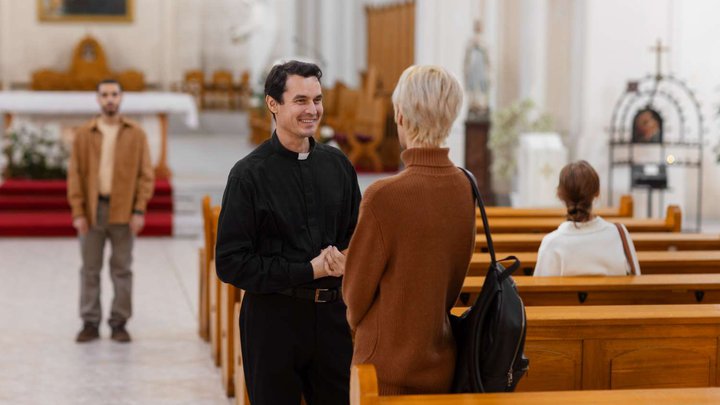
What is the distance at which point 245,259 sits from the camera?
10.8 ft

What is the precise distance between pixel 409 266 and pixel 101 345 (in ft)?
14.3

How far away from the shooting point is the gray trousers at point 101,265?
6.66m

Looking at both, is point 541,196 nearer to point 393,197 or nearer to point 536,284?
point 536,284

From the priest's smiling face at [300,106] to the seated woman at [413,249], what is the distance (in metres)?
0.60

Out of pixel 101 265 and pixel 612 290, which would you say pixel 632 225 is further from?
pixel 101 265

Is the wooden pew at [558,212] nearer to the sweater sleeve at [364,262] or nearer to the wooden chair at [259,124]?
the sweater sleeve at [364,262]

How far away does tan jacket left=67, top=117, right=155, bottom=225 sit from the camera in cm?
654

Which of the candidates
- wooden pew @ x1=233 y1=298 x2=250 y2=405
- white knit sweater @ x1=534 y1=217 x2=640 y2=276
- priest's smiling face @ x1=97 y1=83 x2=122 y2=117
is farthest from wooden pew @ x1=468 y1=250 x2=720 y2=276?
priest's smiling face @ x1=97 y1=83 x2=122 y2=117

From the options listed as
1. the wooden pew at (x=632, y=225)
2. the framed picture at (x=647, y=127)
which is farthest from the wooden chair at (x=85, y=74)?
the wooden pew at (x=632, y=225)

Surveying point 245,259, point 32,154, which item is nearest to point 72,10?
point 32,154

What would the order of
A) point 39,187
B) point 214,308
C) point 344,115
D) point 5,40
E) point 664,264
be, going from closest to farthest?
1. point 664,264
2. point 214,308
3. point 39,187
4. point 344,115
5. point 5,40

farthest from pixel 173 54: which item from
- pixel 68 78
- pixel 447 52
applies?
pixel 447 52

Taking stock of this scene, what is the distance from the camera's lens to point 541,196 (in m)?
12.3

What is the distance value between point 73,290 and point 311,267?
5.69m
